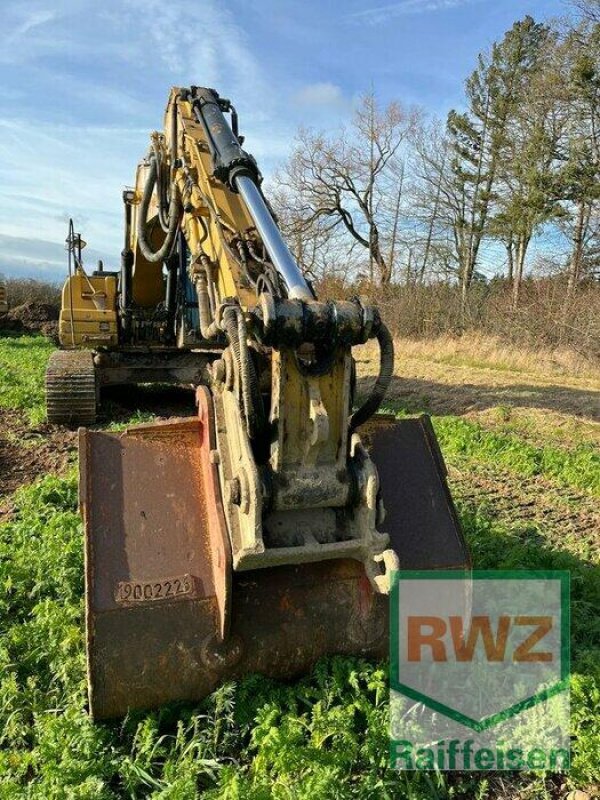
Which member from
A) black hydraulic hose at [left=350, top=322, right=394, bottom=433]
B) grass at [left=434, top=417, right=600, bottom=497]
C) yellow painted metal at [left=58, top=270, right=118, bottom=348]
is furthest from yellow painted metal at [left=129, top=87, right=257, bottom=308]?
grass at [left=434, top=417, right=600, bottom=497]

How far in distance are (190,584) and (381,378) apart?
1.30 metres

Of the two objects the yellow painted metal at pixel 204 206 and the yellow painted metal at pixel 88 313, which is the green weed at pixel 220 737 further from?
the yellow painted metal at pixel 88 313

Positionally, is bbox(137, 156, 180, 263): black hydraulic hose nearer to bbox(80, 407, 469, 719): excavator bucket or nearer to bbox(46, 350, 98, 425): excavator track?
Result: bbox(80, 407, 469, 719): excavator bucket

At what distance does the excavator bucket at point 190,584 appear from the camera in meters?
3.00

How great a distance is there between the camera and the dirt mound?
28828 mm

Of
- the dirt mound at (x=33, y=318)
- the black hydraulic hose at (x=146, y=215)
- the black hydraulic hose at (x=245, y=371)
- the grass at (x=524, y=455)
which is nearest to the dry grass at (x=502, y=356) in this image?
the grass at (x=524, y=455)

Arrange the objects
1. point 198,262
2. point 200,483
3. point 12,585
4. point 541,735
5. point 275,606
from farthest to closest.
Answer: point 198,262 < point 12,585 < point 200,483 < point 275,606 < point 541,735

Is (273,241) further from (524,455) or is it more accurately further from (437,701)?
(524,455)

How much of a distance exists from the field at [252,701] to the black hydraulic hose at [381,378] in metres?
1.16

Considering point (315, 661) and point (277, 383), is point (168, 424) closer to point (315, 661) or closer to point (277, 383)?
point (277, 383)

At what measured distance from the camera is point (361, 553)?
302 cm

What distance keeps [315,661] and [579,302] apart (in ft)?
56.2

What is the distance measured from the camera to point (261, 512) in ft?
9.46

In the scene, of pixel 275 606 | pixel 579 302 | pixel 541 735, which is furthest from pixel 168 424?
pixel 579 302
